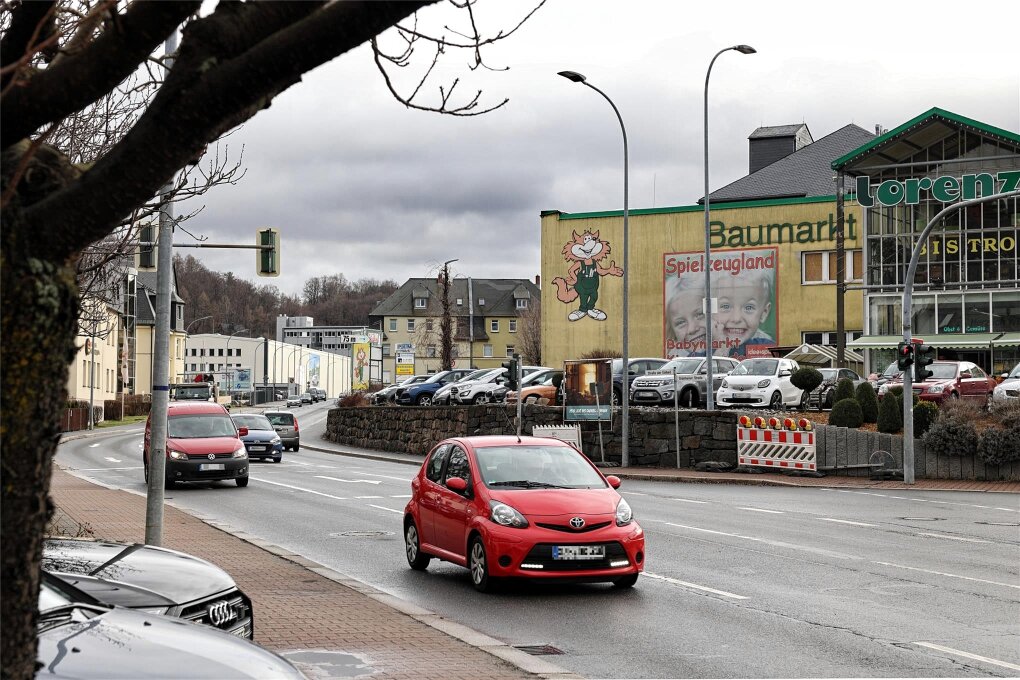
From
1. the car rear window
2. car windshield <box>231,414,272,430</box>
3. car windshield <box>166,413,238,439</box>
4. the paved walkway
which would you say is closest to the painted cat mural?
the car rear window

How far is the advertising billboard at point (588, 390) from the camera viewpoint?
3669 centimetres

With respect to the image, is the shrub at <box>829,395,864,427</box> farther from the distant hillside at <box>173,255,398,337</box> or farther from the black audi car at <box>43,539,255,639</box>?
the distant hillside at <box>173,255,398,337</box>

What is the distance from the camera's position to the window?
66500 mm

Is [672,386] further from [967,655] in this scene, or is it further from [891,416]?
[967,655]

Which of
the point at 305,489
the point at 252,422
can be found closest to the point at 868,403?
the point at 305,489

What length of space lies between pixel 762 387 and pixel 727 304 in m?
31.6

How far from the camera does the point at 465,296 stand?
141125 millimetres

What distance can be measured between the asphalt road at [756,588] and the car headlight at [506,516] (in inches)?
28.7

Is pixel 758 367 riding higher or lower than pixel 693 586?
higher

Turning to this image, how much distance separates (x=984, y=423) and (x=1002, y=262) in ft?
89.7

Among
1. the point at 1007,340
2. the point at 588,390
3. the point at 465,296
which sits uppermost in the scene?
the point at 465,296

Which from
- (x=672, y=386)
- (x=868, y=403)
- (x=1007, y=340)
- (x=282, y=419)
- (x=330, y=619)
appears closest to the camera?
(x=330, y=619)

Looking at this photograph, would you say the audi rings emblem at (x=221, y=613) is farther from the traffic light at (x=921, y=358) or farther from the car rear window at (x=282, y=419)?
the car rear window at (x=282, y=419)

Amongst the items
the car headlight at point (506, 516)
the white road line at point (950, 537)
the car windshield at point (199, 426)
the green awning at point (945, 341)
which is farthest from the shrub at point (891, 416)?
the green awning at point (945, 341)
